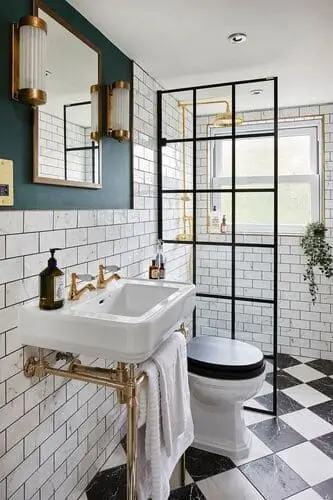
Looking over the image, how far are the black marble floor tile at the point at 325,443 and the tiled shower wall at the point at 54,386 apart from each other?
1141mm

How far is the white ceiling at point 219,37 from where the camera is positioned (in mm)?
1678

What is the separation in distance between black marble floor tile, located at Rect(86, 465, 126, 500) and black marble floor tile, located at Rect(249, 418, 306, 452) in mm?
835

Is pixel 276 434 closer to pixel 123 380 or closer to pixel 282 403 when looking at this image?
pixel 282 403

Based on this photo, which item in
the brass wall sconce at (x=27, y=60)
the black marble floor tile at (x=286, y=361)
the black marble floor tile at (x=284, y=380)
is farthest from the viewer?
the black marble floor tile at (x=286, y=361)

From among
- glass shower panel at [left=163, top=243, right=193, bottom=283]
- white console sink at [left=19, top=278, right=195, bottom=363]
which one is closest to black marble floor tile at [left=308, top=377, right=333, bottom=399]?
glass shower panel at [left=163, top=243, right=193, bottom=283]

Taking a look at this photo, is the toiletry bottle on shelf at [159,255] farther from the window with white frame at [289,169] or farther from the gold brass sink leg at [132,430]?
the gold brass sink leg at [132,430]

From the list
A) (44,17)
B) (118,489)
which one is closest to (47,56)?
(44,17)

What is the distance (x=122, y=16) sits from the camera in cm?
175

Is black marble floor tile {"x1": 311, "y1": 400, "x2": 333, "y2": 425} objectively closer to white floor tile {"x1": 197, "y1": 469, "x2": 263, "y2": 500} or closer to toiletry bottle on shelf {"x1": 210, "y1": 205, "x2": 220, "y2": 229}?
white floor tile {"x1": 197, "y1": 469, "x2": 263, "y2": 500}

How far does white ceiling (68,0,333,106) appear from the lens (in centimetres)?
168

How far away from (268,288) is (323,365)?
1120 mm

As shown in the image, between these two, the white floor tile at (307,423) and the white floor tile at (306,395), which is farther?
the white floor tile at (306,395)

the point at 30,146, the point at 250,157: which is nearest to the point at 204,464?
the point at 30,146

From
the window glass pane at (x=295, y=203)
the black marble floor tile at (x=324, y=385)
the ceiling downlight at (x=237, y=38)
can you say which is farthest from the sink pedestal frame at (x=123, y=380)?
the window glass pane at (x=295, y=203)
